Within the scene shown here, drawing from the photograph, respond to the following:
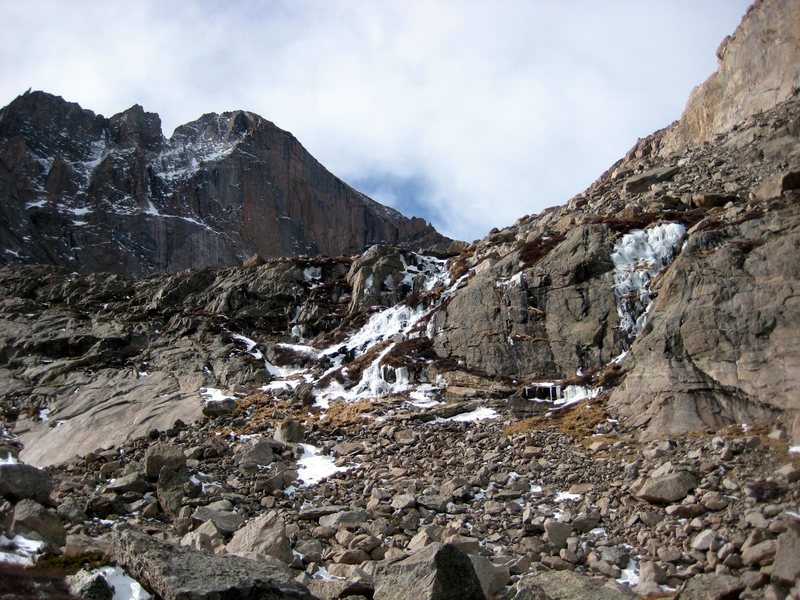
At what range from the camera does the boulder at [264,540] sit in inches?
566

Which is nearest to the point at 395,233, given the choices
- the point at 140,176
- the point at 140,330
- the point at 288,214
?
the point at 288,214

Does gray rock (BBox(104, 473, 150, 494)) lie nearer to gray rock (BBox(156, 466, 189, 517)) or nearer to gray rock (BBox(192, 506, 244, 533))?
gray rock (BBox(156, 466, 189, 517))

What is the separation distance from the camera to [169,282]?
5116 centimetres

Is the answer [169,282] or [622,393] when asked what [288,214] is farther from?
[622,393]

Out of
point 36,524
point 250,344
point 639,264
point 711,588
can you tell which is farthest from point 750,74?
point 36,524

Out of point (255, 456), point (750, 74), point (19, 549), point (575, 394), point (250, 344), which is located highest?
point (750, 74)

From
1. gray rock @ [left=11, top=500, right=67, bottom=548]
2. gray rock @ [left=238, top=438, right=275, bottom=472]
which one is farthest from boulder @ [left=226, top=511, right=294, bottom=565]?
gray rock @ [left=238, top=438, right=275, bottom=472]

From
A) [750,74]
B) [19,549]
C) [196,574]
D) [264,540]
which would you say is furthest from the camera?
[750,74]

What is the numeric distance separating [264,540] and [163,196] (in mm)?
105025

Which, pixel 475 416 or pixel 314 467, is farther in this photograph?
pixel 475 416

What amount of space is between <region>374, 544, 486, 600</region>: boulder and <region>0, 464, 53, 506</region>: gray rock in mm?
10493

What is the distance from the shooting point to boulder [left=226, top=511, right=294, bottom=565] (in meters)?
14.4

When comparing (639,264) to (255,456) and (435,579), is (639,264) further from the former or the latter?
(435,579)

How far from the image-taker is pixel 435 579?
10.1 metres
